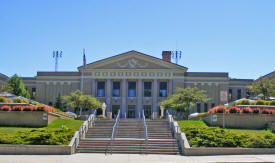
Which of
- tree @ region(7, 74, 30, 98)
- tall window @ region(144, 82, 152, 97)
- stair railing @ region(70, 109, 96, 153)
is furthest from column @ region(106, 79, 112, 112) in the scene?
stair railing @ region(70, 109, 96, 153)

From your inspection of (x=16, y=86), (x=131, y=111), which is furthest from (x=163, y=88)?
(x=16, y=86)

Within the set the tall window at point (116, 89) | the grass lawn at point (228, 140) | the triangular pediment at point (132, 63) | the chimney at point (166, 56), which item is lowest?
the grass lawn at point (228, 140)

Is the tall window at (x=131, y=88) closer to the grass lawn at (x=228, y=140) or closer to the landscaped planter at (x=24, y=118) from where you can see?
the landscaped planter at (x=24, y=118)

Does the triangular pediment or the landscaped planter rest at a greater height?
the triangular pediment

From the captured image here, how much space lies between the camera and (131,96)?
56.4 metres

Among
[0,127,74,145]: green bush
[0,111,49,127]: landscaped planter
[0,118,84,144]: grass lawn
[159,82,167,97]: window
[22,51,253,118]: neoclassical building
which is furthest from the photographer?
[159,82,167,97]: window

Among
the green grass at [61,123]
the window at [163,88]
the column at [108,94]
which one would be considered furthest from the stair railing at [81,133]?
the window at [163,88]

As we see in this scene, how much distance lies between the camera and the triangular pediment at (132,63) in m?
56.2

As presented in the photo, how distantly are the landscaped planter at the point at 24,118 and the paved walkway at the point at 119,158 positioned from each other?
31.8 ft

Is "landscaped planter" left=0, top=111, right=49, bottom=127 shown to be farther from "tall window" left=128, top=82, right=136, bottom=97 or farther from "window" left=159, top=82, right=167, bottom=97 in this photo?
"window" left=159, top=82, right=167, bottom=97

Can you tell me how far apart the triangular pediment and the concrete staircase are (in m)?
27.0

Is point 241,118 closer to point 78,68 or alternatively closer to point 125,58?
point 125,58

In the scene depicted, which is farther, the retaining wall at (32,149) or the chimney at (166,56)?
the chimney at (166,56)

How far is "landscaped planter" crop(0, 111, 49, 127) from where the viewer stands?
30250 millimetres
